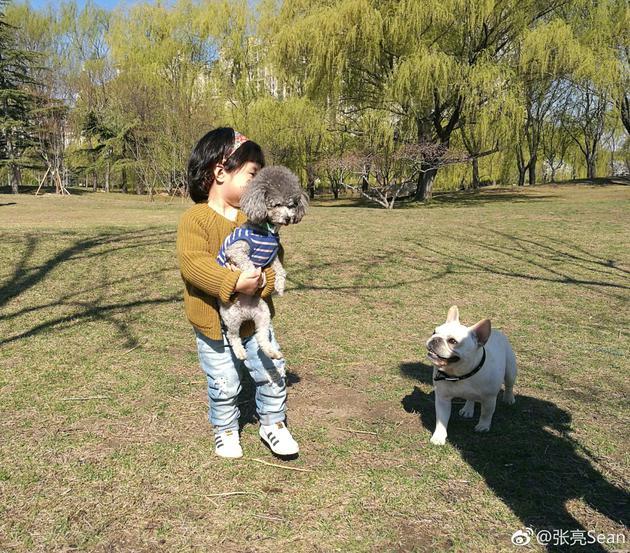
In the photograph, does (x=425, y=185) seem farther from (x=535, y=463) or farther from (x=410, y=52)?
(x=535, y=463)

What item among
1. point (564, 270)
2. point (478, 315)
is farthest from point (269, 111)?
point (478, 315)

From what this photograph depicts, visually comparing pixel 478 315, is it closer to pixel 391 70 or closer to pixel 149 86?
A: pixel 391 70

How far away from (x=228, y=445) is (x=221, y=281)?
1.03 metres

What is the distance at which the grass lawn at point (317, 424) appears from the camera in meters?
2.38

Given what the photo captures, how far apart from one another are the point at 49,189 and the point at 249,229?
3852 centimetres

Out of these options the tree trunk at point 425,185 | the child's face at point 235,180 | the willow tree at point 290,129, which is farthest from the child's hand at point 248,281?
the tree trunk at point 425,185

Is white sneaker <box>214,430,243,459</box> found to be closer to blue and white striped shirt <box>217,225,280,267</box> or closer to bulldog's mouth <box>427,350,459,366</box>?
blue and white striped shirt <box>217,225,280,267</box>

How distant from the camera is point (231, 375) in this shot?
284 cm

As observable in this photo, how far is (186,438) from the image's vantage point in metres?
3.12

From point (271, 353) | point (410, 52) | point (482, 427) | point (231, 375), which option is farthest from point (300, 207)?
point (410, 52)

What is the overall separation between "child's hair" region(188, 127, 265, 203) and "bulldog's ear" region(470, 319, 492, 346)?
145cm

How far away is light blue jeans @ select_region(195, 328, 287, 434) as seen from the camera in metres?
2.81

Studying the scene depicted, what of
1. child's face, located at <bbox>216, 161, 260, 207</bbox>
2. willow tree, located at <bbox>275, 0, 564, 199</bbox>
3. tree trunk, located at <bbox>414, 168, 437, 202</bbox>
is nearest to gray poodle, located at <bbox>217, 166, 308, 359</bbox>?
child's face, located at <bbox>216, 161, 260, 207</bbox>

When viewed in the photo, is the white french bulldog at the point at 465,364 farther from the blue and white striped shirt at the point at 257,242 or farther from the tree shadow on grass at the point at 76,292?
the tree shadow on grass at the point at 76,292
